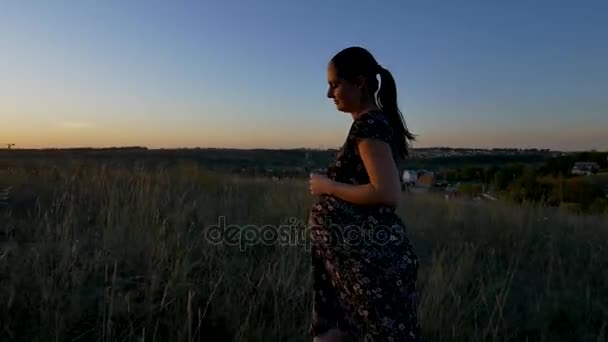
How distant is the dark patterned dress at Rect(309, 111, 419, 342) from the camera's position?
1796mm

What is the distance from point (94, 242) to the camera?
11.4ft

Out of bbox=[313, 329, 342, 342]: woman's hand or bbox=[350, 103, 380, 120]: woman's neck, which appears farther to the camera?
bbox=[313, 329, 342, 342]: woman's hand

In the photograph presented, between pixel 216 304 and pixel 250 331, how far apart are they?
0.30m

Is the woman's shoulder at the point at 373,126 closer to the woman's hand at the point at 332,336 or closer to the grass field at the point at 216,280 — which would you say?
the woman's hand at the point at 332,336

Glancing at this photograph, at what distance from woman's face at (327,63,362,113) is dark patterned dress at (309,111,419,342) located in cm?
9

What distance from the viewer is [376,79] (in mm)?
1889

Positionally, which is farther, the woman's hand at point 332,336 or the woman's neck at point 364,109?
the woman's hand at point 332,336

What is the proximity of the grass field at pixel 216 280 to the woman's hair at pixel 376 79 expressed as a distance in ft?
3.66

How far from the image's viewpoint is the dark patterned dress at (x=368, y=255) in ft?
5.89


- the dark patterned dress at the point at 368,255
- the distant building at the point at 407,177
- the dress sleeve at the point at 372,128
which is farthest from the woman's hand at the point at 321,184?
the distant building at the point at 407,177

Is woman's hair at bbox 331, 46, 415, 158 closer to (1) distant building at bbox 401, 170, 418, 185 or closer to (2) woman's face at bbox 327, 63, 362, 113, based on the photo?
(2) woman's face at bbox 327, 63, 362, 113

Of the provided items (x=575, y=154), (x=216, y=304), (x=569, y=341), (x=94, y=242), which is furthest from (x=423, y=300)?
(x=575, y=154)

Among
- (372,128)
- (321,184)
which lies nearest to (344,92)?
(372,128)

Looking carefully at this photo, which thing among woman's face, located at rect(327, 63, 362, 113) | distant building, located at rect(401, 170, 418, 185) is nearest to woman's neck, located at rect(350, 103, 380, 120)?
woman's face, located at rect(327, 63, 362, 113)
